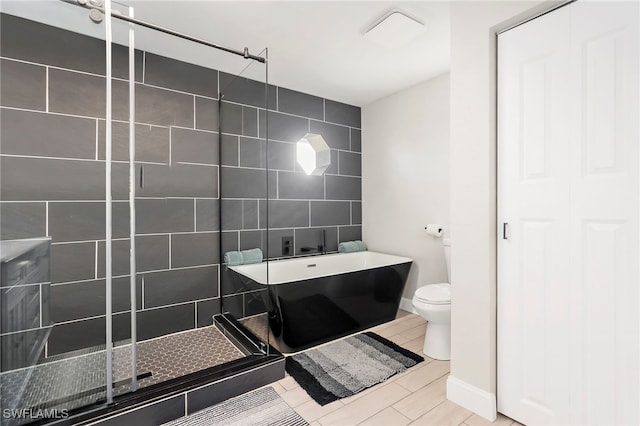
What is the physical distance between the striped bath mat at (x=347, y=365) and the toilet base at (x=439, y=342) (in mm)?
110

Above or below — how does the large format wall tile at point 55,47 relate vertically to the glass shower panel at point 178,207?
above

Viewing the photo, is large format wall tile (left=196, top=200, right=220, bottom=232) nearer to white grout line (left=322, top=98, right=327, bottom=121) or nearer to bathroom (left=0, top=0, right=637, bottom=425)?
bathroom (left=0, top=0, right=637, bottom=425)

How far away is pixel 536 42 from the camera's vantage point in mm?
1509

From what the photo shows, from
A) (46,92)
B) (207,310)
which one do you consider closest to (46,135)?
(46,92)

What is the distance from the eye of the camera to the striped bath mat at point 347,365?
194cm

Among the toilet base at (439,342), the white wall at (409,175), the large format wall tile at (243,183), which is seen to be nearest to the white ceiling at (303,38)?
the white wall at (409,175)

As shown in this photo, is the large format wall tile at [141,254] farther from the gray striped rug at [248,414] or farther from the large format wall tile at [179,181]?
the gray striped rug at [248,414]

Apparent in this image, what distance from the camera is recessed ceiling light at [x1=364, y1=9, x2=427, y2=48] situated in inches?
81.1

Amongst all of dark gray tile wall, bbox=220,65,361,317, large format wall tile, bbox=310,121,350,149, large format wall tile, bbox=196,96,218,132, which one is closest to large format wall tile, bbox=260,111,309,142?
dark gray tile wall, bbox=220,65,361,317

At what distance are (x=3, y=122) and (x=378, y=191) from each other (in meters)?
3.23

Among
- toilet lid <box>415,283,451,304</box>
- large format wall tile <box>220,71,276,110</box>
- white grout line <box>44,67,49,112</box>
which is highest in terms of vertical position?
large format wall tile <box>220,71,276,110</box>

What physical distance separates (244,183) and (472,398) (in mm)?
2240

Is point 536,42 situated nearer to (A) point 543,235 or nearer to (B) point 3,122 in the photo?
(A) point 543,235

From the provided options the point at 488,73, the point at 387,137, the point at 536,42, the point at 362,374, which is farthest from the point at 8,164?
the point at 387,137
